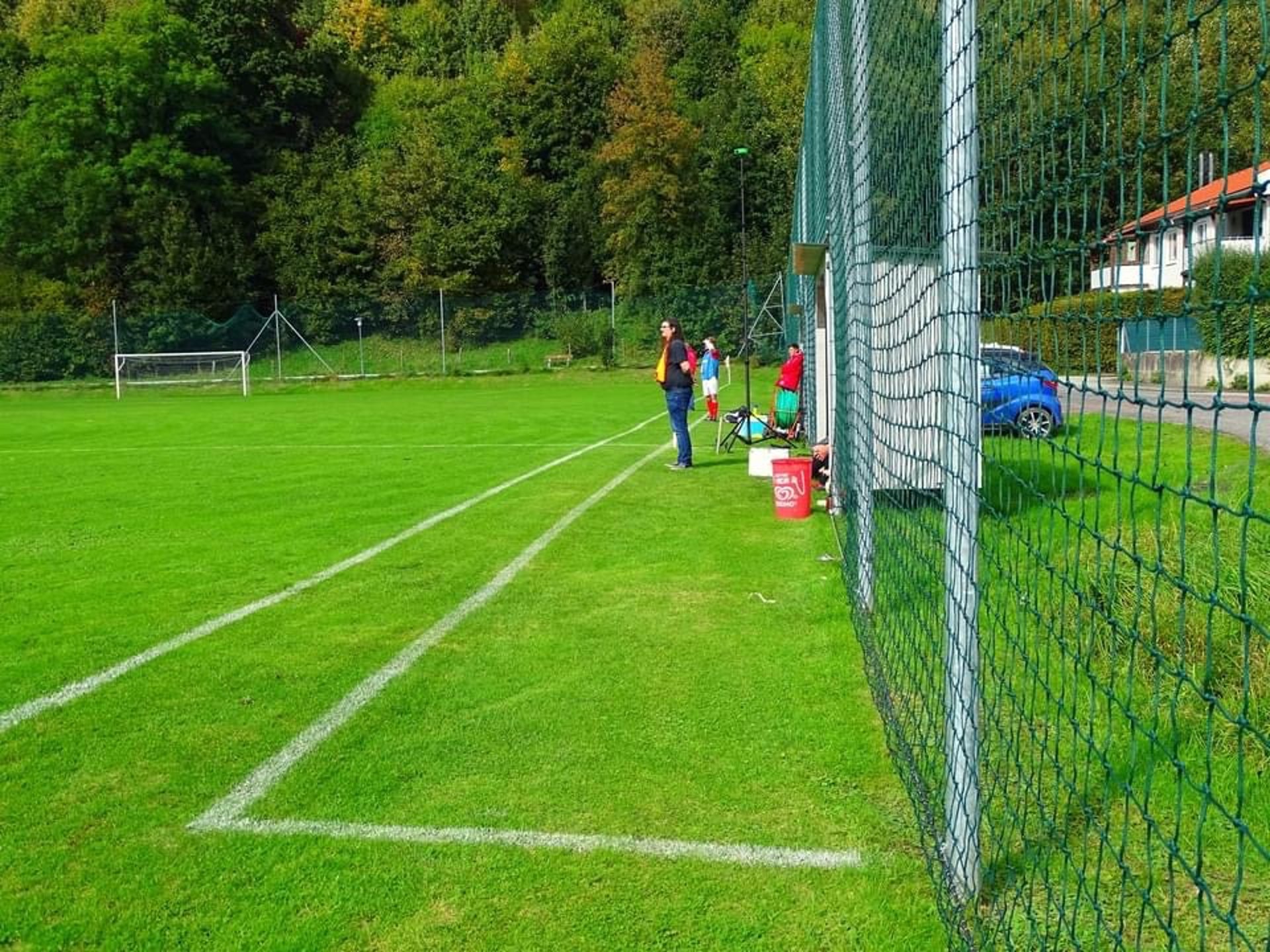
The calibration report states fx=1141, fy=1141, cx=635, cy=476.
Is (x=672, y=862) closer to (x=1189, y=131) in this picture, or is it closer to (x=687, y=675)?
(x=687, y=675)

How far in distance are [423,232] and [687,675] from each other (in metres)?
56.2

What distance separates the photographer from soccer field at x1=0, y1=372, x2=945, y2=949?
3.23m

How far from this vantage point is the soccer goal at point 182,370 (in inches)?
1721

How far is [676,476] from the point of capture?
12.9m

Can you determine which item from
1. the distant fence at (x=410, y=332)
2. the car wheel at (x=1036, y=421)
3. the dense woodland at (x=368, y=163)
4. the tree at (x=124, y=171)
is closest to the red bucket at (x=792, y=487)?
the car wheel at (x=1036, y=421)

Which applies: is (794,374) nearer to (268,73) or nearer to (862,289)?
(862,289)

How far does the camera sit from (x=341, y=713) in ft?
15.8

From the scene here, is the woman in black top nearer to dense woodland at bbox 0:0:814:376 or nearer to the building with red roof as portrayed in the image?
the building with red roof

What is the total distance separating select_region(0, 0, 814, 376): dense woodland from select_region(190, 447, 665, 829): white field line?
142ft

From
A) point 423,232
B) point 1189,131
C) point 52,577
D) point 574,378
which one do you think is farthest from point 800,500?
point 423,232

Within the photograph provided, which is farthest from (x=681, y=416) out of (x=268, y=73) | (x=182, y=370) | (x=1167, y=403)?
(x=268, y=73)

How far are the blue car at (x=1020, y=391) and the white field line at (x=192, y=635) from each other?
13.2ft

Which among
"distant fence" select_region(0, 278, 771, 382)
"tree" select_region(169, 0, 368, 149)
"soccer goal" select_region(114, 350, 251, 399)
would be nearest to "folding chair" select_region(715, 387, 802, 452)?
"distant fence" select_region(0, 278, 771, 382)

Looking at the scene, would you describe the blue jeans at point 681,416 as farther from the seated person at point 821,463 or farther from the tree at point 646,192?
the tree at point 646,192
